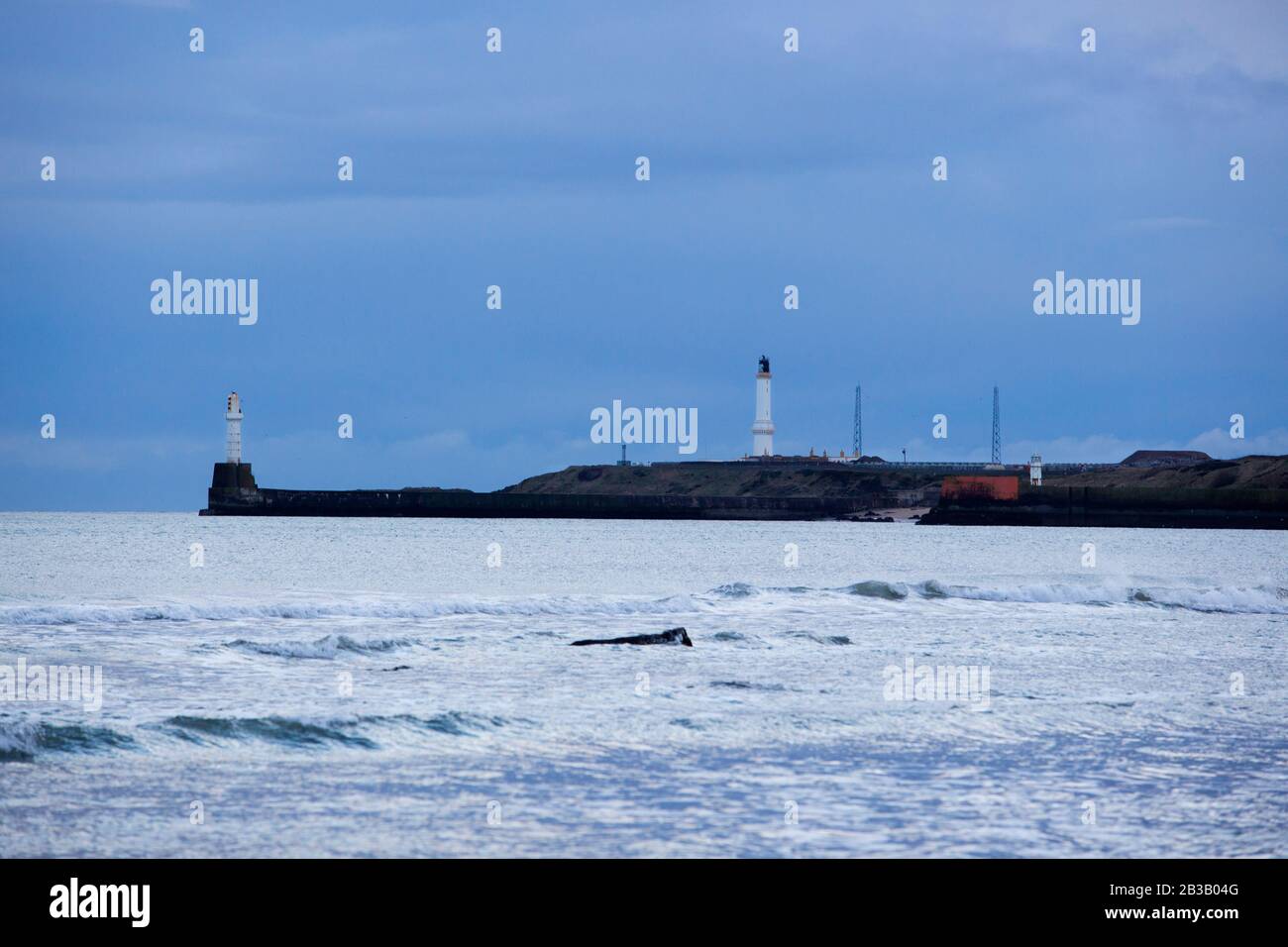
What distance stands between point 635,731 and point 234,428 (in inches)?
4285

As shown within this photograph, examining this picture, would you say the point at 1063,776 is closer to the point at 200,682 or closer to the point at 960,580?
the point at 200,682

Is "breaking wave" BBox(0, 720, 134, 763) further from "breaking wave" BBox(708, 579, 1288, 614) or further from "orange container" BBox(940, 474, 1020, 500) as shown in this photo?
"orange container" BBox(940, 474, 1020, 500)

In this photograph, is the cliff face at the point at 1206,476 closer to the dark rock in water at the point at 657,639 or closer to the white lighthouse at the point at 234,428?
the white lighthouse at the point at 234,428

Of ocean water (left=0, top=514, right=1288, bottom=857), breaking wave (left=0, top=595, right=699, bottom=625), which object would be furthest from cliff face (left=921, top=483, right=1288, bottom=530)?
breaking wave (left=0, top=595, right=699, bottom=625)

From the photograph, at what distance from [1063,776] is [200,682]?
9285 mm

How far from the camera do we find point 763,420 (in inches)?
5753
